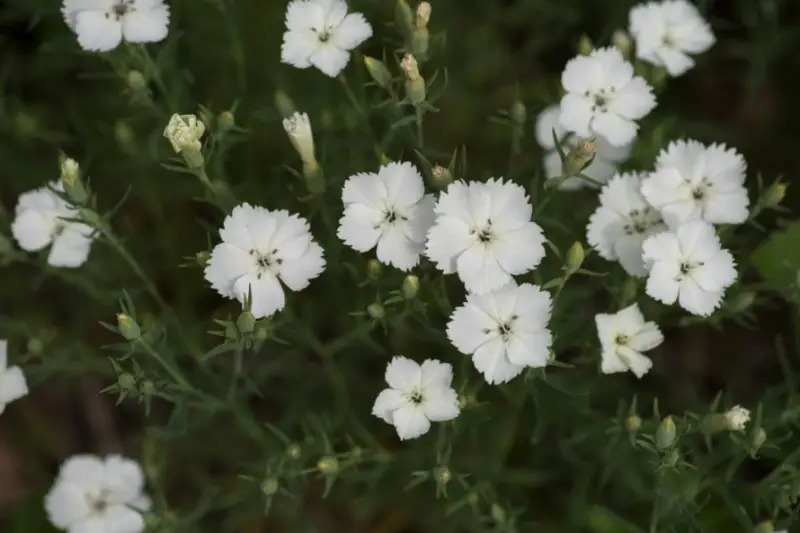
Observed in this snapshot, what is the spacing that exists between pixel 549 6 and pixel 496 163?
626mm

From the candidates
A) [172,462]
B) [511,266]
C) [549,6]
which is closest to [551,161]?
[511,266]

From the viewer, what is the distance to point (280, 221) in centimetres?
212

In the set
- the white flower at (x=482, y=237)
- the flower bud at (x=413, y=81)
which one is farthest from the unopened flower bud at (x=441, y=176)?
the flower bud at (x=413, y=81)

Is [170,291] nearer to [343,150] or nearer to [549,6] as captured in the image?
[343,150]

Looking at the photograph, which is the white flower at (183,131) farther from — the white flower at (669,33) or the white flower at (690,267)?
the white flower at (669,33)

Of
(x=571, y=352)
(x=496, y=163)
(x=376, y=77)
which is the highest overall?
(x=376, y=77)

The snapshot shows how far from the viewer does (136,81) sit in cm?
220

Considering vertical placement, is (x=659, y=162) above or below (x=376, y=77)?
below

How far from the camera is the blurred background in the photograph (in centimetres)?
277

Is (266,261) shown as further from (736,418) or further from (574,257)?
(736,418)

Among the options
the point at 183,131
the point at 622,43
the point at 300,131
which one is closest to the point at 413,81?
the point at 300,131

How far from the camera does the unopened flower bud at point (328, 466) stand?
6.70ft

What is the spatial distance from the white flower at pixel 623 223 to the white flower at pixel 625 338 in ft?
0.41

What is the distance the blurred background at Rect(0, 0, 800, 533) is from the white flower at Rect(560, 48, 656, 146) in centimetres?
36
